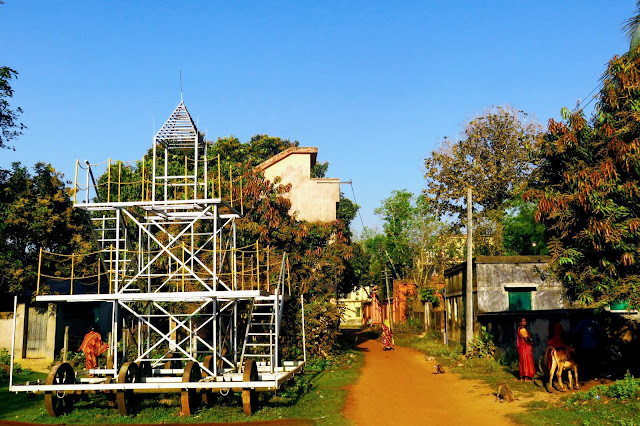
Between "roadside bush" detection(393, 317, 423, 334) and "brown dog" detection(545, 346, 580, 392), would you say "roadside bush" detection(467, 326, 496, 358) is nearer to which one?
"brown dog" detection(545, 346, 580, 392)

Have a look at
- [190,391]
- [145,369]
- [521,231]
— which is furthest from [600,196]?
[521,231]

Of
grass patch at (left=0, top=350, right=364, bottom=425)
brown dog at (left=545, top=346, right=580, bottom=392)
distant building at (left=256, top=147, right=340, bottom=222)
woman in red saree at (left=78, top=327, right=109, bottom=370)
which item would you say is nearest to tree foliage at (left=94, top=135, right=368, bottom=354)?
distant building at (left=256, top=147, right=340, bottom=222)

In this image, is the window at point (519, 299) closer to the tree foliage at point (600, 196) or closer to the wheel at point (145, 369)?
the tree foliage at point (600, 196)

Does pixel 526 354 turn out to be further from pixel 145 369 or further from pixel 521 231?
pixel 521 231

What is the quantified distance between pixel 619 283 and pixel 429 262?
111 feet

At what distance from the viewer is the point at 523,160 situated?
39.1m

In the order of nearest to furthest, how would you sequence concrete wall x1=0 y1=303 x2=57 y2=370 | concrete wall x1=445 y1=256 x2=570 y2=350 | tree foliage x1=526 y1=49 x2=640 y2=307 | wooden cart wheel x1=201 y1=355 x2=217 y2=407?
tree foliage x1=526 y1=49 x2=640 y2=307, wooden cart wheel x1=201 y1=355 x2=217 y2=407, concrete wall x1=0 y1=303 x2=57 y2=370, concrete wall x1=445 y1=256 x2=570 y2=350

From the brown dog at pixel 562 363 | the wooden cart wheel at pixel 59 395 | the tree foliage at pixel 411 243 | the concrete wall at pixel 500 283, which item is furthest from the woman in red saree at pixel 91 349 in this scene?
the tree foliage at pixel 411 243

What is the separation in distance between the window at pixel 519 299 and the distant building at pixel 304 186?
10.3m

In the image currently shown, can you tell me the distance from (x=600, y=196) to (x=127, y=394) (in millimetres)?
11118

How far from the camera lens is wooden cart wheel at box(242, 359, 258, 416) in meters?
13.4

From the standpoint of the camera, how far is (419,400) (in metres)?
15.7

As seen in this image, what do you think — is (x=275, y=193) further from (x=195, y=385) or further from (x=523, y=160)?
(x=523, y=160)

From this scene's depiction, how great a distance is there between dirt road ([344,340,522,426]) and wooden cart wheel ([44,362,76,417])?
645cm
